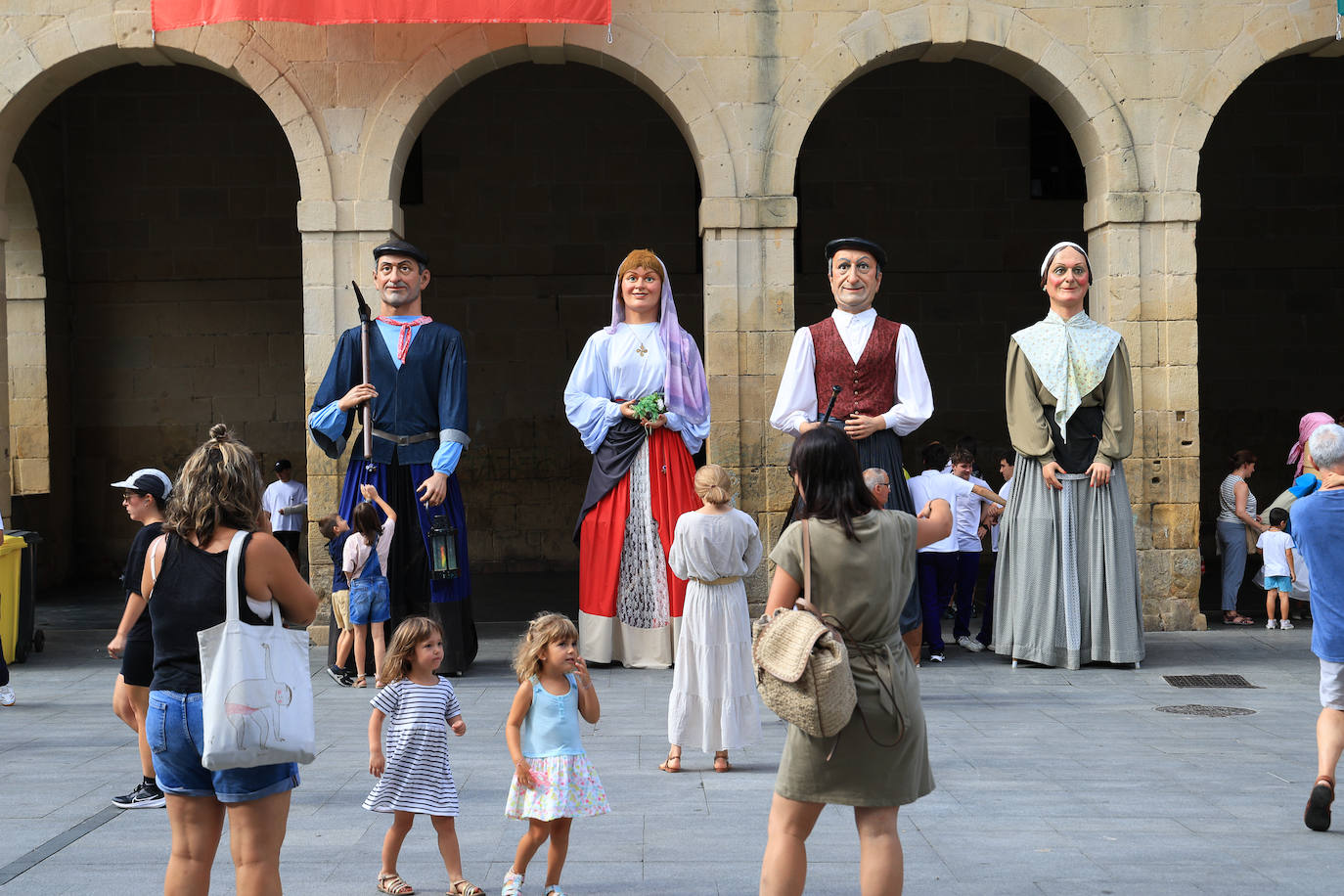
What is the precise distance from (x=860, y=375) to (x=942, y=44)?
2987 mm

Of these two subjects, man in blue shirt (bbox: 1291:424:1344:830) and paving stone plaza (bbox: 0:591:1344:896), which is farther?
man in blue shirt (bbox: 1291:424:1344:830)

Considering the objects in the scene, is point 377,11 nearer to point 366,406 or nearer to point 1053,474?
point 366,406

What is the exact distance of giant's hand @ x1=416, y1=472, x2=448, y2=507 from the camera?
292 inches

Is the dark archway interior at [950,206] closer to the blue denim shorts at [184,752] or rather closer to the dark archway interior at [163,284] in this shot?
the dark archway interior at [163,284]

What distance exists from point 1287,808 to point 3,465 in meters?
7.89

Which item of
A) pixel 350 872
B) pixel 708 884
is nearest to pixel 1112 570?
pixel 708 884

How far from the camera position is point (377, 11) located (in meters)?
8.47

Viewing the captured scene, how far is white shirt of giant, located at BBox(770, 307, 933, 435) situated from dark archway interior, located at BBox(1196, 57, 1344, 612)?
813cm

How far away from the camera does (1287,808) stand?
4.84 meters

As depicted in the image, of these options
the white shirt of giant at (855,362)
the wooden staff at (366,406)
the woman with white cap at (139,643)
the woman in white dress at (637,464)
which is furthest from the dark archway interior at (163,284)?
the woman with white cap at (139,643)

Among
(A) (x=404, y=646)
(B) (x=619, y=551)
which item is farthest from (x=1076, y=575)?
(A) (x=404, y=646)

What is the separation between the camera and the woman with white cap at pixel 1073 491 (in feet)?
25.6

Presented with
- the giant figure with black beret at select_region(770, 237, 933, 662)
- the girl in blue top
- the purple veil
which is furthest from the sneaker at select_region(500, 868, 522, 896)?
the purple veil

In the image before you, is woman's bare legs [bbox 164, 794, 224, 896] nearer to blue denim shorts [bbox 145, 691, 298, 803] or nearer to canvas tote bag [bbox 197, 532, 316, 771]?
blue denim shorts [bbox 145, 691, 298, 803]
